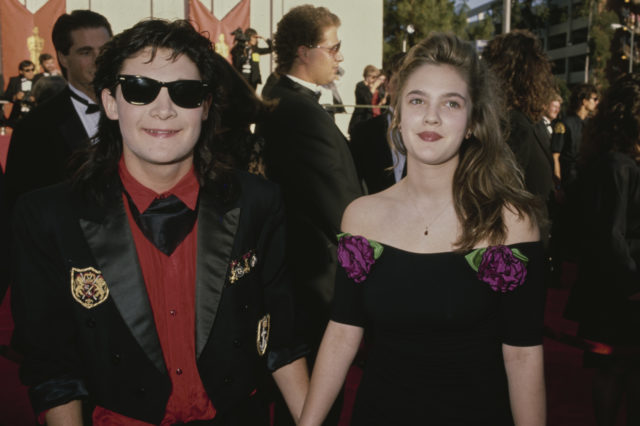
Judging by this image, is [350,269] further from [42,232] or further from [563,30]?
[563,30]

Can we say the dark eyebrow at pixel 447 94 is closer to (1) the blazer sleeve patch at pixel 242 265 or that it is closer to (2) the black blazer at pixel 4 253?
(1) the blazer sleeve patch at pixel 242 265

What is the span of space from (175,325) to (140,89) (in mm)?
713

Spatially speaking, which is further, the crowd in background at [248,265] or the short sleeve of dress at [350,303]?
the short sleeve of dress at [350,303]

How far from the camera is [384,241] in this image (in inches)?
85.7

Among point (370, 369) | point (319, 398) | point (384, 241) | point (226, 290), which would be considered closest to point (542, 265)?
point (384, 241)

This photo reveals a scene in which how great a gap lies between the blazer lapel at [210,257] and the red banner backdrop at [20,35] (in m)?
13.6

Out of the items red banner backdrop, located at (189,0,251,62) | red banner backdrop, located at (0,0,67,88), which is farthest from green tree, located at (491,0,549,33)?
red banner backdrop, located at (0,0,67,88)

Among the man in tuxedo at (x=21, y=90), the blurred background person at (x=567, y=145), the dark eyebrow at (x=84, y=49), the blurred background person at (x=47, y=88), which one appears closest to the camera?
the dark eyebrow at (x=84, y=49)

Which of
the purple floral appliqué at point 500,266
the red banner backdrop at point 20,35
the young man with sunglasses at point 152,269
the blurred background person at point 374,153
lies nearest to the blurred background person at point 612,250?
the blurred background person at point 374,153

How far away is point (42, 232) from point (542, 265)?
1.53m

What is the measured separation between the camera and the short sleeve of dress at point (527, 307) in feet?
6.63

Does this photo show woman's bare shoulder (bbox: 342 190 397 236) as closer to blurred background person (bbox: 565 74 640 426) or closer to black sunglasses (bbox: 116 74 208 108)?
black sunglasses (bbox: 116 74 208 108)

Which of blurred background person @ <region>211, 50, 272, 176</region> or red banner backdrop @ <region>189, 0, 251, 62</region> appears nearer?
blurred background person @ <region>211, 50, 272, 176</region>

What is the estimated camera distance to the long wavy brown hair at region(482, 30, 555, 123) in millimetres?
3912
